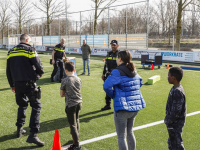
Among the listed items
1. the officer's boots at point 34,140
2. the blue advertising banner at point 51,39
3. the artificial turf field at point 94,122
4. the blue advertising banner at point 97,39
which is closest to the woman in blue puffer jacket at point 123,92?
the artificial turf field at point 94,122

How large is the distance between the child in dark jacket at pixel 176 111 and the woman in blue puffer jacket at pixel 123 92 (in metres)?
0.47

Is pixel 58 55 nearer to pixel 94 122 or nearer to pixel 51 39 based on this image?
pixel 94 122

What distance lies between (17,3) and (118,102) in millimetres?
52280

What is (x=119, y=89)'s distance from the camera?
10.7ft

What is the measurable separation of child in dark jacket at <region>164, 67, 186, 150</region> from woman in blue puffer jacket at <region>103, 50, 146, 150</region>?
0.47 m

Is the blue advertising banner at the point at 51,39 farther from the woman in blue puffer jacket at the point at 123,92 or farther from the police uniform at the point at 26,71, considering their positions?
the woman in blue puffer jacket at the point at 123,92

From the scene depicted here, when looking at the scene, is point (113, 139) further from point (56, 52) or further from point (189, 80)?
point (189, 80)

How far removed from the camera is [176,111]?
10.4 feet

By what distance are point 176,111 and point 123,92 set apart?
0.80m

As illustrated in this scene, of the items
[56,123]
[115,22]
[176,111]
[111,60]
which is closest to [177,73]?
[176,111]

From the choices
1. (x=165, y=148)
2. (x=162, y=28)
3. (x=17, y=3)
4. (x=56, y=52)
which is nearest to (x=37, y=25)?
(x=17, y=3)

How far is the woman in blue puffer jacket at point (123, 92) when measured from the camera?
10.5 feet

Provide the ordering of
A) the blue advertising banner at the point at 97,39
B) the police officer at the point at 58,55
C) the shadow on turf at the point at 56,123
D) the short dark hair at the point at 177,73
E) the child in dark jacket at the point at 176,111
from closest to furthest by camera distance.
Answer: the child in dark jacket at the point at 176,111 → the short dark hair at the point at 177,73 → the shadow on turf at the point at 56,123 → the police officer at the point at 58,55 → the blue advertising banner at the point at 97,39

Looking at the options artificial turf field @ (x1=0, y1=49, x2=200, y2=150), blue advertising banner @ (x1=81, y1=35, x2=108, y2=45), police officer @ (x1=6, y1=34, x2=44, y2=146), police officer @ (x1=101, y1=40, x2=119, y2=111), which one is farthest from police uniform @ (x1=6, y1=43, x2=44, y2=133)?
blue advertising banner @ (x1=81, y1=35, x2=108, y2=45)
